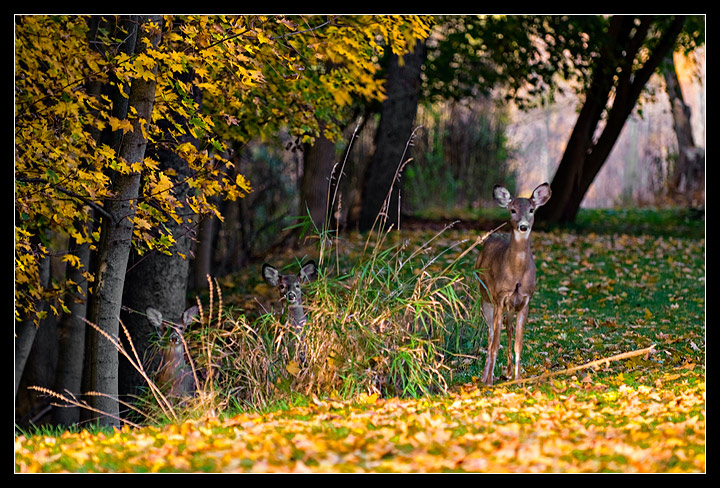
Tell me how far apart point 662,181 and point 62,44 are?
22.3 metres

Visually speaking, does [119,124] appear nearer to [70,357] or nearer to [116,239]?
[116,239]

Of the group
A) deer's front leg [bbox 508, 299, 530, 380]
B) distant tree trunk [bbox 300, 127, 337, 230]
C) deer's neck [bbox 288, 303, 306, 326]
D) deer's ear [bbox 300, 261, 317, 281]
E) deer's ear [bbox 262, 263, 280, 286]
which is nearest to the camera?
deer's front leg [bbox 508, 299, 530, 380]

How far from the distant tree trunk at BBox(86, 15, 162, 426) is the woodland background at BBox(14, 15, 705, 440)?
1cm

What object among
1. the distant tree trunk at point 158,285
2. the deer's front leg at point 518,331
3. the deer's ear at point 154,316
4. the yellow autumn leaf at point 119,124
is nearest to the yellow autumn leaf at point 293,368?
the deer's ear at point 154,316

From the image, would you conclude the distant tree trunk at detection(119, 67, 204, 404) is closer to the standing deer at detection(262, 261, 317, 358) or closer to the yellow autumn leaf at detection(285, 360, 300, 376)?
the standing deer at detection(262, 261, 317, 358)

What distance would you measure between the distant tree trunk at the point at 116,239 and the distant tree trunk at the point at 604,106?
39.2 ft

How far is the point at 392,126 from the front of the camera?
1725cm

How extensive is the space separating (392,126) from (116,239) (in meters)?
10.1

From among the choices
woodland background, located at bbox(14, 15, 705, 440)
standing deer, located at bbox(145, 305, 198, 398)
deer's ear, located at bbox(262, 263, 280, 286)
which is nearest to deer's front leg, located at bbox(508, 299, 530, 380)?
woodland background, located at bbox(14, 15, 705, 440)

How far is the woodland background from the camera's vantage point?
760 centimetres

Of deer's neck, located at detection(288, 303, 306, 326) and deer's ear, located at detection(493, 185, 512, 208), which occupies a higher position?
deer's ear, located at detection(493, 185, 512, 208)

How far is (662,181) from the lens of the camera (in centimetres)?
Result: 2706

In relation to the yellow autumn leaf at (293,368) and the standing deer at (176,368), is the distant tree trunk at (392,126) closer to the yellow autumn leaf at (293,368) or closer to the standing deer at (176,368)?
the standing deer at (176,368)

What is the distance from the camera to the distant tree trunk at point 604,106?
18.1 meters
